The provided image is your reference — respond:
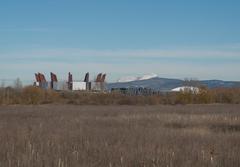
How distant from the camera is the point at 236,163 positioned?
1129 centimetres

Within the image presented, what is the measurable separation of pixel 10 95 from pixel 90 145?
75.7 meters

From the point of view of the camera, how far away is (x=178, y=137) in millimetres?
18203

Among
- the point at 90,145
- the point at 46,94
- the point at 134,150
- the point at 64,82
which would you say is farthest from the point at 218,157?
the point at 64,82

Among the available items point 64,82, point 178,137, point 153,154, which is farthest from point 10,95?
point 153,154

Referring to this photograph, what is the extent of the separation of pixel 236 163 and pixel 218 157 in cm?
88

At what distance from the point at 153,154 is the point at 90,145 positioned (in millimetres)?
2450

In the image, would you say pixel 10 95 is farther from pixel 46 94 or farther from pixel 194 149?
pixel 194 149

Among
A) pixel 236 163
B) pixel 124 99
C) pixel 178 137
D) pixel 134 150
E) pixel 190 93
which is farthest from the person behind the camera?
pixel 190 93

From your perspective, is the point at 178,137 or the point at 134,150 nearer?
the point at 134,150

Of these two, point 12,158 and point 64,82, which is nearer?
point 12,158

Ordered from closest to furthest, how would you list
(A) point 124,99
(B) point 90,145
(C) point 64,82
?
(B) point 90,145 < (A) point 124,99 < (C) point 64,82

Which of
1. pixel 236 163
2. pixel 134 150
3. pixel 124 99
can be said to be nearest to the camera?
pixel 236 163

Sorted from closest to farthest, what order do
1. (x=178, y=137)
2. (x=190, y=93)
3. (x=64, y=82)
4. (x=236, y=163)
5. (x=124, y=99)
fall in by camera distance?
(x=236, y=163)
(x=178, y=137)
(x=124, y=99)
(x=190, y=93)
(x=64, y=82)

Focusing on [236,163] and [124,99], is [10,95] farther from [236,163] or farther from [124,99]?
[236,163]
